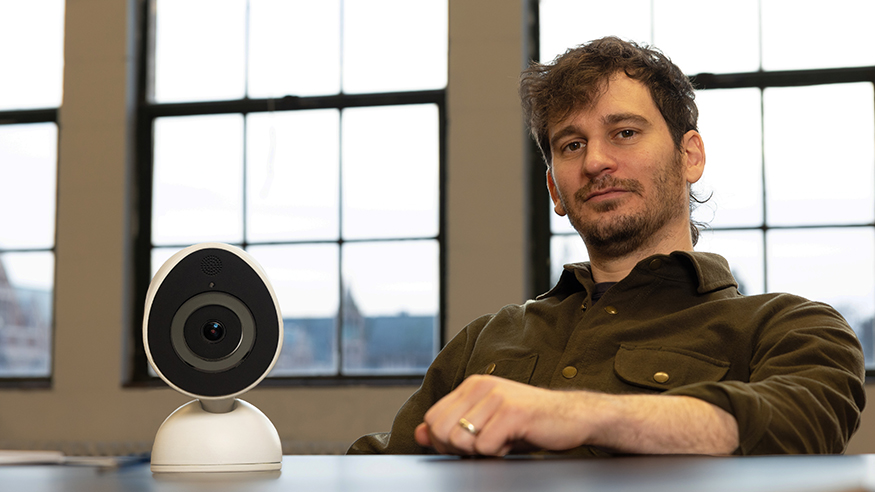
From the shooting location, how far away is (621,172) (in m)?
A: 1.48

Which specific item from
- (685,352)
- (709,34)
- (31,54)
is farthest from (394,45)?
(685,352)

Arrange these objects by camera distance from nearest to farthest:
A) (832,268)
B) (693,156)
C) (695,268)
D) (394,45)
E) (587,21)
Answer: (695,268), (693,156), (832,268), (587,21), (394,45)

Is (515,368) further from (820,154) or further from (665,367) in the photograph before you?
(820,154)

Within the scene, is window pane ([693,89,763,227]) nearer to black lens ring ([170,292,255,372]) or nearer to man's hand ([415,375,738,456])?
man's hand ([415,375,738,456])

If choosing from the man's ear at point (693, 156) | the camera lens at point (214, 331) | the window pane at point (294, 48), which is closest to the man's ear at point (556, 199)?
the man's ear at point (693, 156)

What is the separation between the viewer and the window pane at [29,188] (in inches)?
132

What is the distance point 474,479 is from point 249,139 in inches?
112

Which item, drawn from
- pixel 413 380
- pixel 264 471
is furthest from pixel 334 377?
pixel 264 471

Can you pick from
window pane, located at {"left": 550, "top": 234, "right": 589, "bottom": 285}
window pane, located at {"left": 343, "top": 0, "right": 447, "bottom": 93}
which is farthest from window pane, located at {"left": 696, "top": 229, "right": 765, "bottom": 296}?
window pane, located at {"left": 343, "top": 0, "right": 447, "bottom": 93}

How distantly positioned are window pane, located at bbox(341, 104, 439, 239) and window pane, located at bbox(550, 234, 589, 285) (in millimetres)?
453

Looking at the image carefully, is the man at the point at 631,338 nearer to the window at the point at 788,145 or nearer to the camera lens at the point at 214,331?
the camera lens at the point at 214,331

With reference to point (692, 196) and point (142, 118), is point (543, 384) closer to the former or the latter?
point (692, 196)

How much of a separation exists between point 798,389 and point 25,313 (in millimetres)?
3213

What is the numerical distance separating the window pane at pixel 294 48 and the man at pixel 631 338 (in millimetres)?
1535
